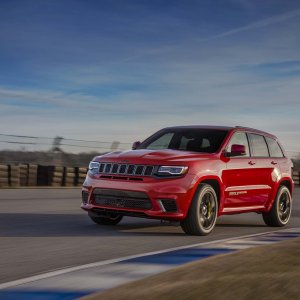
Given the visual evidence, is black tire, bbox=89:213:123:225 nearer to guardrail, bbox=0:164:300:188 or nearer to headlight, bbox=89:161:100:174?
headlight, bbox=89:161:100:174

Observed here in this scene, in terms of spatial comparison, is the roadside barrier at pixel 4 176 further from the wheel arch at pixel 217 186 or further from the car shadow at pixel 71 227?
the wheel arch at pixel 217 186

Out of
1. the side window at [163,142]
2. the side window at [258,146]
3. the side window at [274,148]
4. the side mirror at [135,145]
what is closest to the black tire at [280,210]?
the side window at [274,148]

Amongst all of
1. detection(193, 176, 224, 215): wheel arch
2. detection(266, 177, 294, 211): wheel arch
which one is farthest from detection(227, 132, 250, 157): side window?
detection(266, 177, 294, 211): wheel arch

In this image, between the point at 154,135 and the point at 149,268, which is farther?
the point at 154,135

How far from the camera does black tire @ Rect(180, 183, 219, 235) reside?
9672mm

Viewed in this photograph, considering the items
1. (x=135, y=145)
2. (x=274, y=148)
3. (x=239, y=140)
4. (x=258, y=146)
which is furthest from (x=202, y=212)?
(x=274, y=148)

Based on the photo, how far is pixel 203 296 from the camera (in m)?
5.18

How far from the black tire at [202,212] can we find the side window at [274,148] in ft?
7.88

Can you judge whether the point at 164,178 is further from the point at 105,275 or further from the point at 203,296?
the point at 203,296

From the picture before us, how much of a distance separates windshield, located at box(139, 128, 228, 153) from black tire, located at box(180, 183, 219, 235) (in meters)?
0.82

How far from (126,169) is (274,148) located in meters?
3.65

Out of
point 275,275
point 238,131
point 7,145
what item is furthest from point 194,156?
point 7,145

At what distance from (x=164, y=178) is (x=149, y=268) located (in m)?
2.92

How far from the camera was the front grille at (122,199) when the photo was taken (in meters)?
9.55
